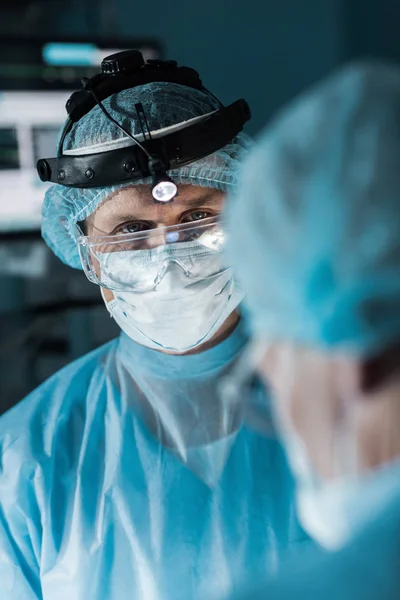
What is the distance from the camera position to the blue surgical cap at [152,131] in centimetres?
127

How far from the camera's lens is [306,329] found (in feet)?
2.16

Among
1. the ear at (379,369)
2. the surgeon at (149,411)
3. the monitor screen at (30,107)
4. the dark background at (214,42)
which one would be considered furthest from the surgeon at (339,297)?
the dark background at (214,42)

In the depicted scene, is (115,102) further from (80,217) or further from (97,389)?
(97,389)

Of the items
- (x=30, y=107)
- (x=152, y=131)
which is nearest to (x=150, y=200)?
(x=152, y=131)

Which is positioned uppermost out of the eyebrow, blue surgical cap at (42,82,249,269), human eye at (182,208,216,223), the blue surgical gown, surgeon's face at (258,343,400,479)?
blue surgical cap at (42,82,249,269)

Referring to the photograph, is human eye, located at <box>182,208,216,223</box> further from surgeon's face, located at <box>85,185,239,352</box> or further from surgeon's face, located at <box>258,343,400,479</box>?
surgeon's face, located at <box>258,343,400,479</box>

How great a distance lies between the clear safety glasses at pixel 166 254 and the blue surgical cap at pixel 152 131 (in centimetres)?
9

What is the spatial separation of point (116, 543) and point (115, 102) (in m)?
0.76

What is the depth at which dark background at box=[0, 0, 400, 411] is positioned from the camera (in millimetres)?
3415

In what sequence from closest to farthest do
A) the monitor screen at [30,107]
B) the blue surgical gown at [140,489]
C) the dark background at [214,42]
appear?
1. the blue surgical gown at [140,489]
2. the monitor screen at [30,107]
3. the dark background at [214,42]

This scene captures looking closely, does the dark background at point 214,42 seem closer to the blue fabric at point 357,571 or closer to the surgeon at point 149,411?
the surgeon at point 149,411

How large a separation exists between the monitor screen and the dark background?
52cm

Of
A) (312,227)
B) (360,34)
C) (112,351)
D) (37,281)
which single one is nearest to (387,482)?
(312,227)

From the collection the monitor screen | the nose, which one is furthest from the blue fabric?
the monitor screen
